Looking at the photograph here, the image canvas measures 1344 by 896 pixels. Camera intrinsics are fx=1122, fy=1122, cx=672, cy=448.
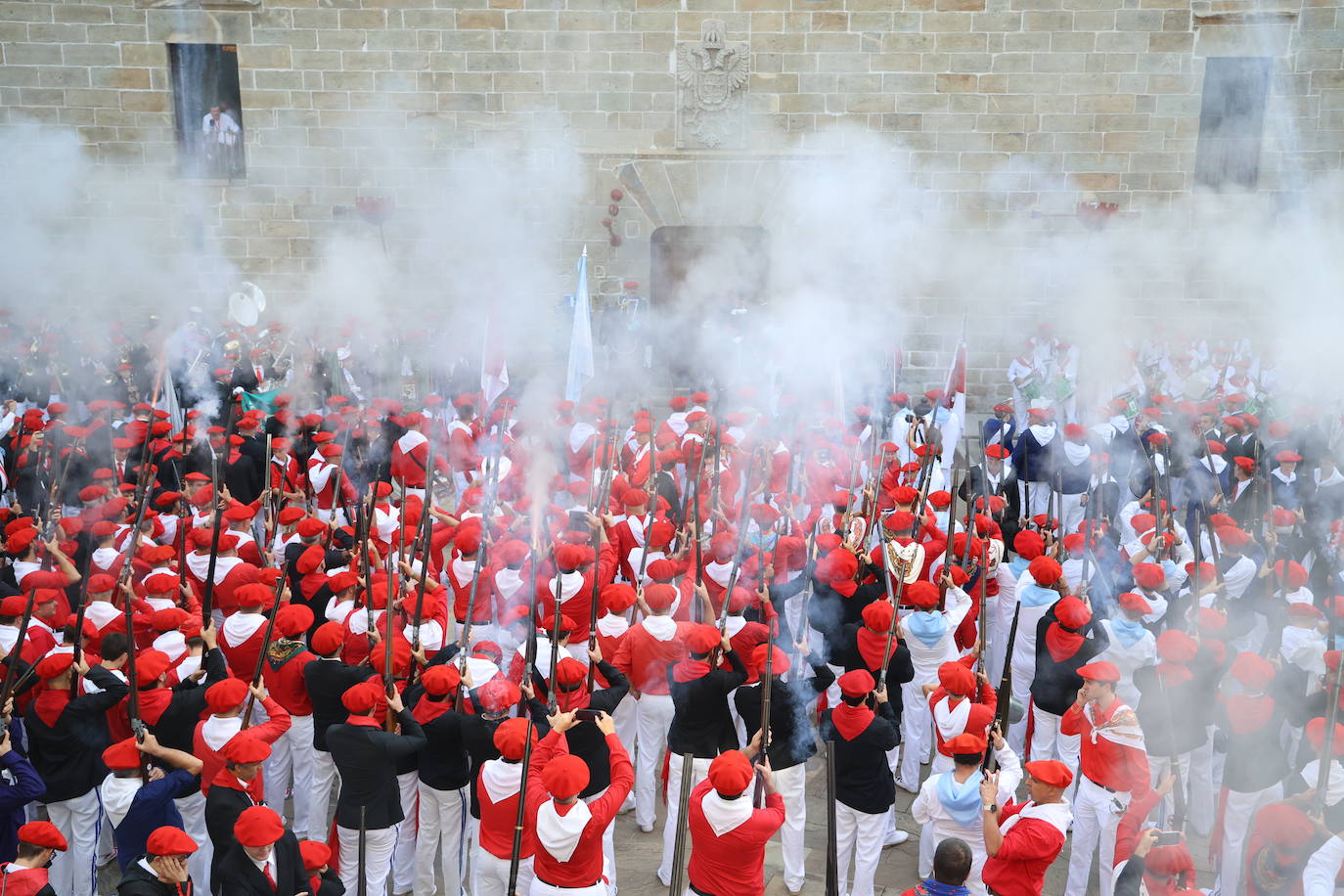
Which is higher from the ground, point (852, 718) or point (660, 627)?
point (660, 627)

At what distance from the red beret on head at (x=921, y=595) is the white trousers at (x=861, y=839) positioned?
114 cm

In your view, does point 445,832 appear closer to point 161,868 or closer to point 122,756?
point 122,756

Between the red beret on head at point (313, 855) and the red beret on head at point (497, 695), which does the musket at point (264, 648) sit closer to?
the red beret on head at point (497, 695)

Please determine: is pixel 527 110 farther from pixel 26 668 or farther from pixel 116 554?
pixel 26 668

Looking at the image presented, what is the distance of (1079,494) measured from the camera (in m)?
9.62

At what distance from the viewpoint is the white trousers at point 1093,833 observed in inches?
207

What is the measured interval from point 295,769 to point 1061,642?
412cm

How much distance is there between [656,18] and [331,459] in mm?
7297

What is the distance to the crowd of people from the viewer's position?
455 centimetres

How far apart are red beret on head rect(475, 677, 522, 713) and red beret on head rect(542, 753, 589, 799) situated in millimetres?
725

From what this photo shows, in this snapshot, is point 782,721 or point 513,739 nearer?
point 513,739

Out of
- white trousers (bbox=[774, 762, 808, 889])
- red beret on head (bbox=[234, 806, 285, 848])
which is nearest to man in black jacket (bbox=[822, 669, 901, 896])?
white trousers (bbox=[774, 762, 808, 889])

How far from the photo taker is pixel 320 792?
5.91 metres

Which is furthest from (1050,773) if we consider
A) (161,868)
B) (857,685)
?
(161,868)
